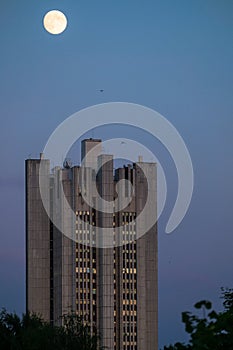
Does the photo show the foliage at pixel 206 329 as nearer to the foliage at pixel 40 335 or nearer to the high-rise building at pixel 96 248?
the foliage at pixel 40 335

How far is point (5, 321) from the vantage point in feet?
153

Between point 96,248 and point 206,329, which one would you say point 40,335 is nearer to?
point 206,329

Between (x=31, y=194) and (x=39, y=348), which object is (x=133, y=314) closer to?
(x=31, y=194)

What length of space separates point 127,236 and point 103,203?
6145 mm

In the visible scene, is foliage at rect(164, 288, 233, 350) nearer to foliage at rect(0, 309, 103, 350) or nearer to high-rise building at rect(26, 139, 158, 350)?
foliage at rect(0, 309, 103, 350)

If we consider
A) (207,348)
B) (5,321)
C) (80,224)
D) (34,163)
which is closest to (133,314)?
(80,224)

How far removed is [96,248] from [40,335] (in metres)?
114

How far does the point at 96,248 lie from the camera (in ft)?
503

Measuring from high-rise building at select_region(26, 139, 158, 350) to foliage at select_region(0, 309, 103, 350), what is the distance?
9835cm

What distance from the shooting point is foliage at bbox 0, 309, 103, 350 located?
39406 mm

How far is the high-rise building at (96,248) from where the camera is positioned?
147 m

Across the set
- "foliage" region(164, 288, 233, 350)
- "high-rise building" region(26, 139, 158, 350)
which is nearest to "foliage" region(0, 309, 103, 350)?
"foliage" region(164, 288, 233, 350)

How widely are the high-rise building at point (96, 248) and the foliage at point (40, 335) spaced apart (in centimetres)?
9835

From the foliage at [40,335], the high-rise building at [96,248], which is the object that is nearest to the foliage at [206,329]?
the foliage at [40,335]
